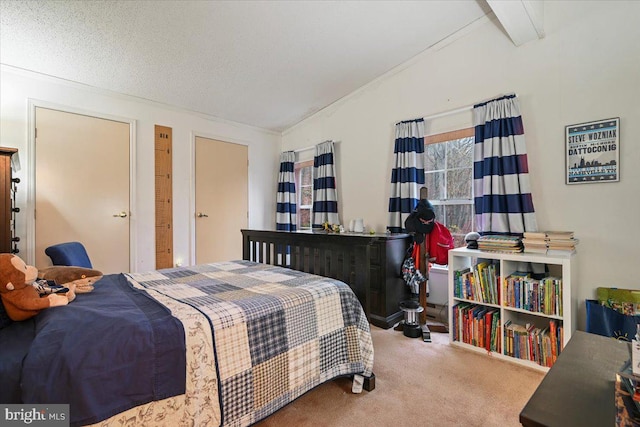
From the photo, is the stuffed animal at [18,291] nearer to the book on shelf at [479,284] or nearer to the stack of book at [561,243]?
the book on shelf at [479,284]

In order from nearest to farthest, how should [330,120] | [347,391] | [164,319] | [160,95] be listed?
1. [164,319]
2. [347,391]
3. [160,95]
4. [330,120]

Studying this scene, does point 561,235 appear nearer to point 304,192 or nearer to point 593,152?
point 593,152

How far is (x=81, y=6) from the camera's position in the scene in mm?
2072

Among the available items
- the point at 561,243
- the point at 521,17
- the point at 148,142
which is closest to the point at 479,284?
the point at 561,243

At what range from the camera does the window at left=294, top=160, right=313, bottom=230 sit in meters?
4.48

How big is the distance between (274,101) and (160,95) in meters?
1.29

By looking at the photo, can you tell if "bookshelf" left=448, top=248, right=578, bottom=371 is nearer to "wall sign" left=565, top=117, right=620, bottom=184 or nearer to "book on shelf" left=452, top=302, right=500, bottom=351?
"book on shelf" left=452, top=302, right=500, bottom=351

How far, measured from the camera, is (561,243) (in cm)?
210

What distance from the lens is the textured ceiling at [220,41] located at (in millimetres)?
2211

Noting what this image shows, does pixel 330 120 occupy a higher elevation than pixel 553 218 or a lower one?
higher

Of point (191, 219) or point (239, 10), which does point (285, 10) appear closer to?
point (239, 10)

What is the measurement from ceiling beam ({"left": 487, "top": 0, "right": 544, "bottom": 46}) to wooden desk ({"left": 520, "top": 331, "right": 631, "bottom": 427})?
2244 millimetres

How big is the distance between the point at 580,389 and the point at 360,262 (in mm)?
1881

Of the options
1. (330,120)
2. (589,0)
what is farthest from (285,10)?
(589,0)
